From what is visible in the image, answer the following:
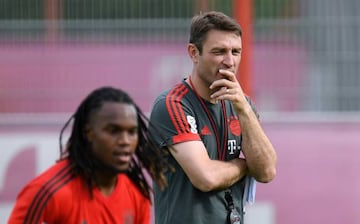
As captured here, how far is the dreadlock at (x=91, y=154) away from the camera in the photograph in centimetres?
411

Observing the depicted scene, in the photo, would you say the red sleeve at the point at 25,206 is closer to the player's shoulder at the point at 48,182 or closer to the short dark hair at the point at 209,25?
the player's shoulder at the point at 48,182

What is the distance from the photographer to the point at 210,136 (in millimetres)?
5121

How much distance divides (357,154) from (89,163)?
5.15m

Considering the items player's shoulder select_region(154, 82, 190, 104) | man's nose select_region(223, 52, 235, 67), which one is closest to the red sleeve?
player's shoulder select_region(154, 82, 190, 104)

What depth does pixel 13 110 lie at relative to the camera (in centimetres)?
977

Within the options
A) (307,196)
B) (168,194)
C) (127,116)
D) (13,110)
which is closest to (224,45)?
(168,194)

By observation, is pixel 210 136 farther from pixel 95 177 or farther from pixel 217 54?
pixel 95 177

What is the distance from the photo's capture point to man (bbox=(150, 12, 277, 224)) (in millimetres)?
5008

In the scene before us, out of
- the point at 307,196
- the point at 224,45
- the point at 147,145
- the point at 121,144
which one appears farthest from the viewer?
the point at 307,196

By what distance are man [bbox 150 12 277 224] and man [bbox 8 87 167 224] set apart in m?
0.69

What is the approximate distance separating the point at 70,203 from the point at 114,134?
→ 0.33 metres

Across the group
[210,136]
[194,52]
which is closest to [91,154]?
[210,136]

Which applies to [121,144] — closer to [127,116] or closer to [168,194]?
[127,116]

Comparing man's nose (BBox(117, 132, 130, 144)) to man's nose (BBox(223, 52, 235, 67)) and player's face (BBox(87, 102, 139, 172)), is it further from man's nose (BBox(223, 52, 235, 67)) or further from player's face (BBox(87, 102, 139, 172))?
man's nose (BBox(223, 52, 235, 67))
